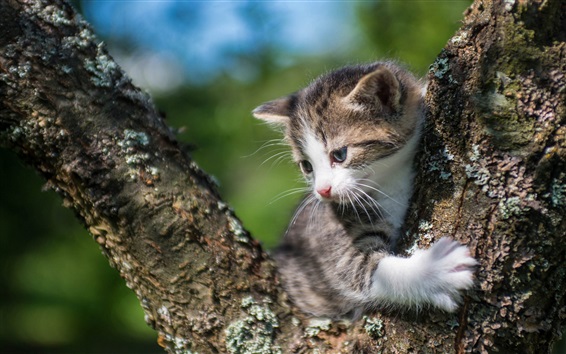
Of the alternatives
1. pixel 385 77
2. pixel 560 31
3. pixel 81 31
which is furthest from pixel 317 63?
pixel 560 31

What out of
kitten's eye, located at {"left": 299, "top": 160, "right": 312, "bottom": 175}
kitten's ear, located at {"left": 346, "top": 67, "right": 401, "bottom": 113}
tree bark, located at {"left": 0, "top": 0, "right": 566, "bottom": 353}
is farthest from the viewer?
kitten's eye, located at {"left": 299, "top": 160, "right": 312, "bottom": 175}

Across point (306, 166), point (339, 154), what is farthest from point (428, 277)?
point (306, 166)

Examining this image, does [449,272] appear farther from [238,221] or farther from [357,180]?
[238,221]

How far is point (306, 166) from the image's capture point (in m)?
3.38

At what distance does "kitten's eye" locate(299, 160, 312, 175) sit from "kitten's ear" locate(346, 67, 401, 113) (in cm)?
48

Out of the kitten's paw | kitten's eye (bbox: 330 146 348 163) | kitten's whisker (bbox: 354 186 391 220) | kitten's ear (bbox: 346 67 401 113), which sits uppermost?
kitten's ear (bbox: 346 67 401 113)

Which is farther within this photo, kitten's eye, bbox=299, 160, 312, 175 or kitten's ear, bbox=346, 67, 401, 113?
kitten's eye, bbox=299, 160, 312, 175

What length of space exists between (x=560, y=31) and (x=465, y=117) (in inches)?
16.4

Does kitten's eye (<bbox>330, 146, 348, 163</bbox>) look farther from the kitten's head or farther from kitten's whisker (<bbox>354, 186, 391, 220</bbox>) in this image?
kitten's whisker (<bbox>354, 186, 391, 220</bbox>)

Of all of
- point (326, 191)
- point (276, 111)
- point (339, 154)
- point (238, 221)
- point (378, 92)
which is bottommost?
point (238, 221)

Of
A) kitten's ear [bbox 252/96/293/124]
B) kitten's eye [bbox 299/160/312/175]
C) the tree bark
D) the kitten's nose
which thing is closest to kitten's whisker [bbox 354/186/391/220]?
the kitten's nose

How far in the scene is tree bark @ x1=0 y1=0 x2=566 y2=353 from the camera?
6.86 feet

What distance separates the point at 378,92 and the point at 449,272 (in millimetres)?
977

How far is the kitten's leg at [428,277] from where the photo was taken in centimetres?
227
